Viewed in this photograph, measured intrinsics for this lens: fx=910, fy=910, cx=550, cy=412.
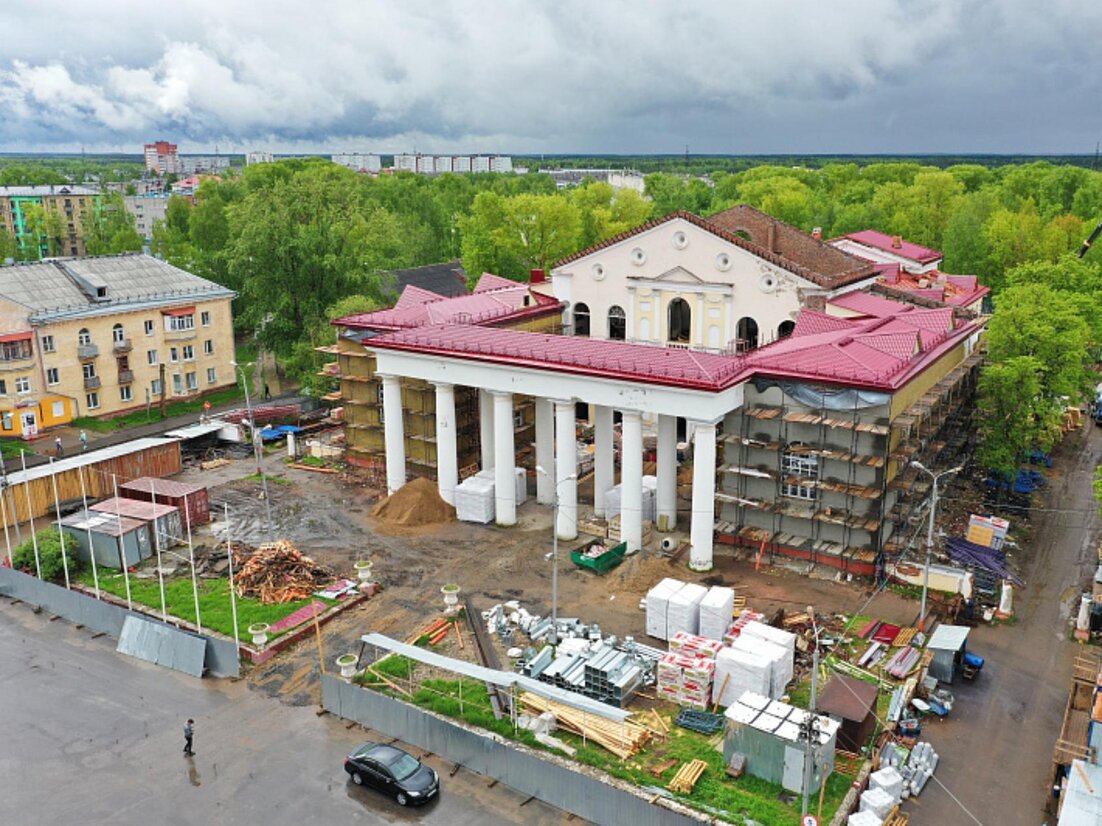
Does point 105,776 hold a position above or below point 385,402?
below

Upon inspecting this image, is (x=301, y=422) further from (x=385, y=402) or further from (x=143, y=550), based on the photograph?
(x=143, y=550)

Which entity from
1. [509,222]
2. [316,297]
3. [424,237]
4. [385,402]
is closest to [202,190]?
[424,237]

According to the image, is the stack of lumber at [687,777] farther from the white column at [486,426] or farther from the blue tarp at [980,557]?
the white column at [486,426]

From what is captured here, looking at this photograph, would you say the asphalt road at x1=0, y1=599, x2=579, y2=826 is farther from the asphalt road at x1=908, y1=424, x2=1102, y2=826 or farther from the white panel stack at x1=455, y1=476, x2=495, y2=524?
the white panel stack at x1=455, y1=476, x2=495, y2=524

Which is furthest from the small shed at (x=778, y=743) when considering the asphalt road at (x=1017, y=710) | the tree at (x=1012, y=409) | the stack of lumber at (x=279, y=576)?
the tree at (x=1012, y=409)

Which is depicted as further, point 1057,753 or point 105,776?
point 105,776

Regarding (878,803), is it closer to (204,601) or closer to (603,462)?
(603,462)
